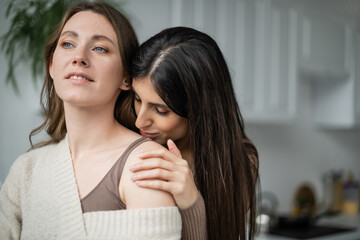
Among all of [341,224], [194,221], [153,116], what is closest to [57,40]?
[153,116]

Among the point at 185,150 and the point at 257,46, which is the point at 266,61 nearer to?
the point at 257,46

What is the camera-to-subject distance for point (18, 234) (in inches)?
41.8

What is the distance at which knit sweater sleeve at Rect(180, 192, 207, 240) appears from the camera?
1002 millimetres

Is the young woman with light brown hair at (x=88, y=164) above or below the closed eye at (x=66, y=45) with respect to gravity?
below

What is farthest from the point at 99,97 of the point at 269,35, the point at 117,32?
the point at 269,35

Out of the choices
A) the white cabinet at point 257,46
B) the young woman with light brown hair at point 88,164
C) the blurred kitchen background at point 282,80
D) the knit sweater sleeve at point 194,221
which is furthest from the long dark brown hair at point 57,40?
the white cabinet at point 257,46

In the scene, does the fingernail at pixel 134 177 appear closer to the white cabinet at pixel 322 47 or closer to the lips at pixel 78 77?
the lips at pixel 78 77

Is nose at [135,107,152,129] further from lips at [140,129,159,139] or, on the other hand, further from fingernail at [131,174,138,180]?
fingernail at [131,174,138,180]

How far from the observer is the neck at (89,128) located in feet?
3.41

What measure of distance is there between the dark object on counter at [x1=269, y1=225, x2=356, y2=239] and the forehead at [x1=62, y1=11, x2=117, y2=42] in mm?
2218

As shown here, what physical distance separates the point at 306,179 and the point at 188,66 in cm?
315

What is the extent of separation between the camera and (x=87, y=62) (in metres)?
0.97

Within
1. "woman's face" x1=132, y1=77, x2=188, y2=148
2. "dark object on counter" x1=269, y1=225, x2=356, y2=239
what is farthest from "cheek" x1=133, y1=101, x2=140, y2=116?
"dark object on counter" x1=269, y1=225, x2=356, y2=239

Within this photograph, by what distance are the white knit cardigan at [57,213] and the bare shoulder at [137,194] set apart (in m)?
0.02
